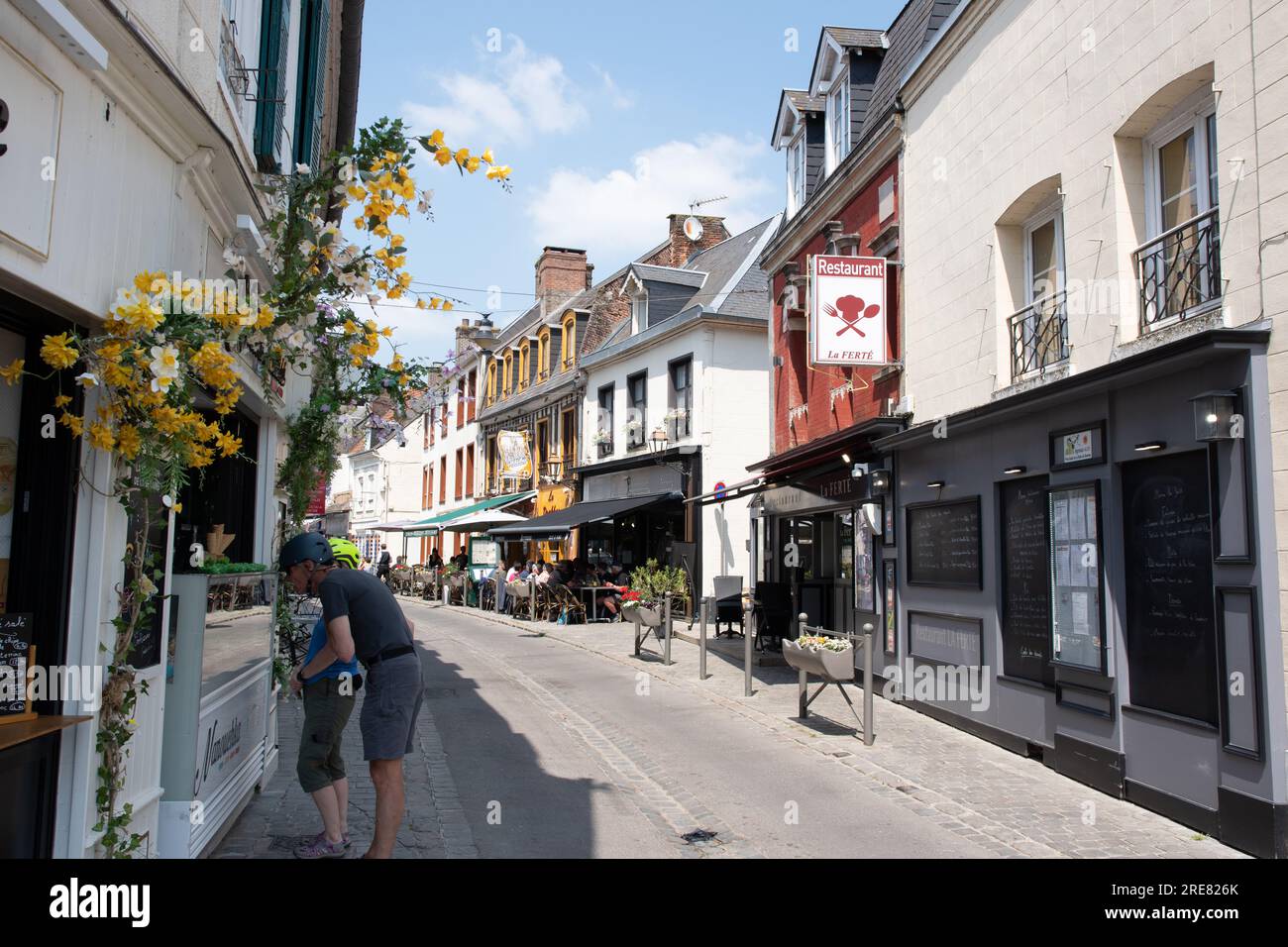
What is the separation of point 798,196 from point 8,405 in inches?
546

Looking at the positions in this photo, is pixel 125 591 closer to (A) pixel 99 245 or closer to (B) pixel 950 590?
(A) pixel 99 245

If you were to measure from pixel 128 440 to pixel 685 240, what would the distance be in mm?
25102

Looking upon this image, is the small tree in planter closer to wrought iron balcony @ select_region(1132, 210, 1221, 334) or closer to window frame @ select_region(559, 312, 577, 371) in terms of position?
wrought iron balcony @ select_region(1132, 210, 1221, 334)

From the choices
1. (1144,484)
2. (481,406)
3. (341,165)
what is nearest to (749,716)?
(1144,484)

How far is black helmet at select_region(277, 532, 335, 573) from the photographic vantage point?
5.04 meters

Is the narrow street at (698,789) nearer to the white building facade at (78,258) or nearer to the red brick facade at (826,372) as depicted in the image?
the white building facade at (78,258)

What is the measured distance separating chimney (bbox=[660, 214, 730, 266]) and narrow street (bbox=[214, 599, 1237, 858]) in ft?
59.7

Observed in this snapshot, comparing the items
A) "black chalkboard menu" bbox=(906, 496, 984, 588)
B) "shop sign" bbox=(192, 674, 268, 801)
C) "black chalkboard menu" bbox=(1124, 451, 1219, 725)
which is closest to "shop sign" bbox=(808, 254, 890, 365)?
"black chalkboard menu" bbox=(906, 496, 984, 588)

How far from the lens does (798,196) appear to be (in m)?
16.0

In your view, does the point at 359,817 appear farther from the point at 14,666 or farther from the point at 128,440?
the point at 128,440

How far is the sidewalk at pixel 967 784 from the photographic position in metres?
5.96

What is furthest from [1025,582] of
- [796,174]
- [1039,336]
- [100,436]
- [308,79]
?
[796,174]

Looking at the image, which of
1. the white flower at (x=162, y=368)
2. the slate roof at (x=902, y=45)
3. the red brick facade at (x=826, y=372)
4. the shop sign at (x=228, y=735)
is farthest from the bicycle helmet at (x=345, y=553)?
the slate roof at (x=902, y=45)
